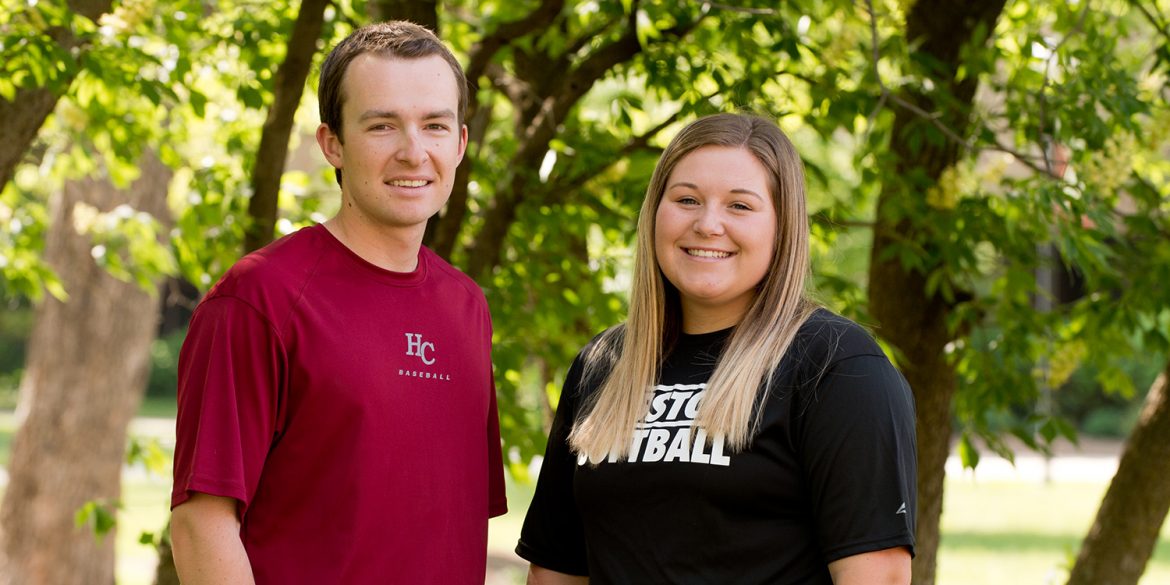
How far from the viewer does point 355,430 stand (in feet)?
8.04

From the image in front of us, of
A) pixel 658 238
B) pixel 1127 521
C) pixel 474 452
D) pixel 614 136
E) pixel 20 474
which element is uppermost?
pixel 614 136

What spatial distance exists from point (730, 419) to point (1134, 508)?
3.42 m

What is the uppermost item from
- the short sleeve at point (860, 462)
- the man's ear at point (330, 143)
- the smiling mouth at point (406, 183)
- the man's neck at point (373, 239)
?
the man's ear at point (330, 143)

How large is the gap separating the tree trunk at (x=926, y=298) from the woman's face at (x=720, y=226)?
244 cm

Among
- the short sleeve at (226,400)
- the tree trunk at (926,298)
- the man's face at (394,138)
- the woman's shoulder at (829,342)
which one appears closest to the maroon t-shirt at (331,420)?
the short sleeve at (226,400)

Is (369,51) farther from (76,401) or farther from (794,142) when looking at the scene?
(76,401)

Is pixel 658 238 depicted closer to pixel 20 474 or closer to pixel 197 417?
pixel 197 417

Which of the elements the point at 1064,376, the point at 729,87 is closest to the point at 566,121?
the point at 729,87

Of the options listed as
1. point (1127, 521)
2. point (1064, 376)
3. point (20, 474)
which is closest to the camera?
point (1064, 376)

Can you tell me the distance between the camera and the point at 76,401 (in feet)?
28.5

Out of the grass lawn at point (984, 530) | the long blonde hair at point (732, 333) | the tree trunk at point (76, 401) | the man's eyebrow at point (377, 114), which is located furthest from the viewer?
the grass lawn at point (984, 530)

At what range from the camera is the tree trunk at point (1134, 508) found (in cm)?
518

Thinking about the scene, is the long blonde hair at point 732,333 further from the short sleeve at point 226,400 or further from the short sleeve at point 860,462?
the short sleeve at point 226,400

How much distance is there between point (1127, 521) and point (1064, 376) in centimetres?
84
